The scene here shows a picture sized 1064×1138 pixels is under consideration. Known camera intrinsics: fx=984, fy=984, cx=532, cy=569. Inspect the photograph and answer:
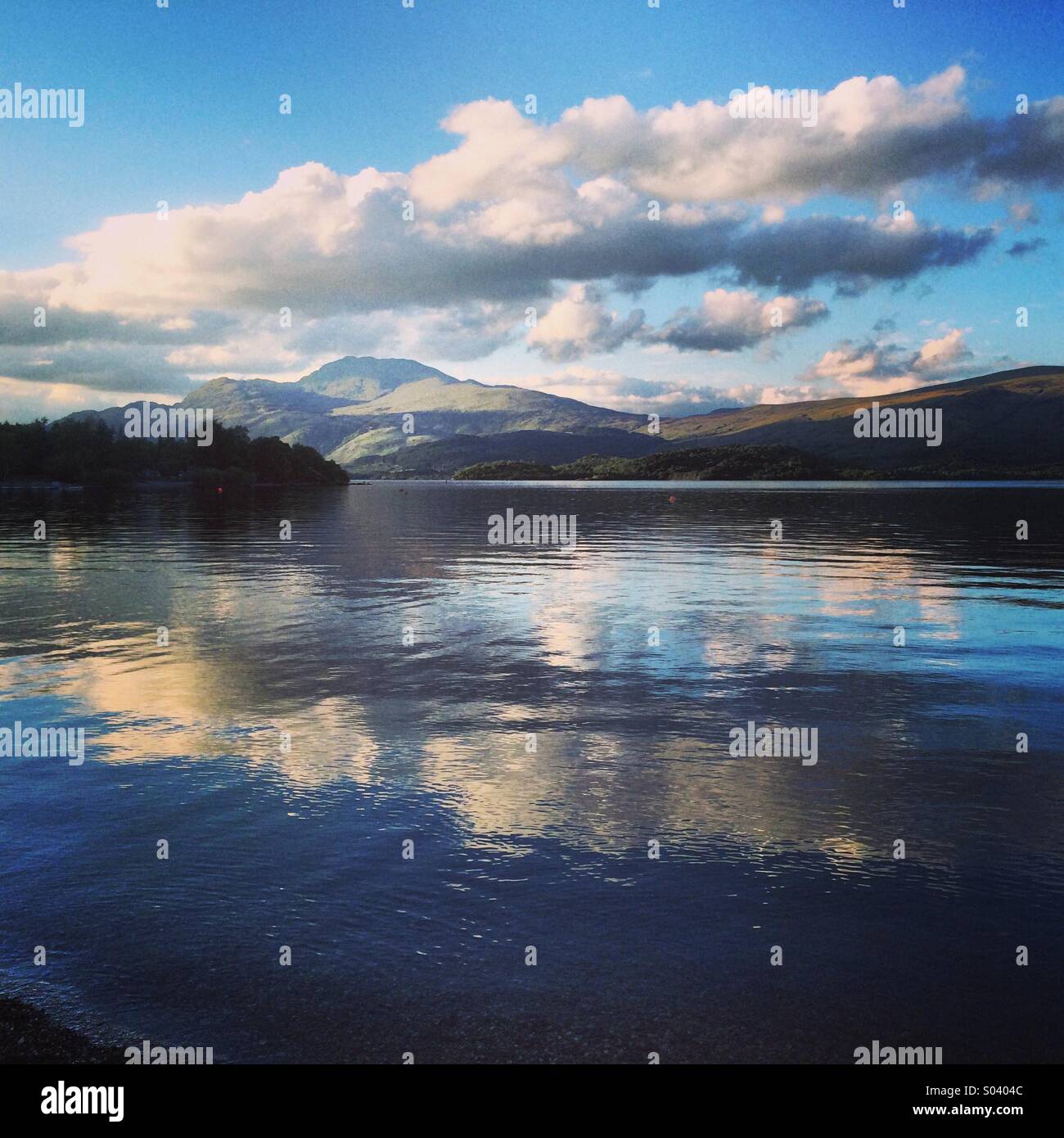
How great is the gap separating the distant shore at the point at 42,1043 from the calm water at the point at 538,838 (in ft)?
0.50

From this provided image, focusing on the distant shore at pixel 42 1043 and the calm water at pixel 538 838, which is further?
the calm water at pixel 538 838

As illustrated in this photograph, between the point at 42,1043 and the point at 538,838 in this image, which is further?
the point at 538,838

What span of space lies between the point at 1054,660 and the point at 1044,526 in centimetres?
5914

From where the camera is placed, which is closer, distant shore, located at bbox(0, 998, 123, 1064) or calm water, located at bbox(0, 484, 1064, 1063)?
distant shore, located at bbox(0, 998, 123, 1064)

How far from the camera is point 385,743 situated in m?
13.7

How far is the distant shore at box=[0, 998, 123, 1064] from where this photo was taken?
6172mm

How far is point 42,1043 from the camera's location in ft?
20.6

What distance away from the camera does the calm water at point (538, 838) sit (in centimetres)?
672

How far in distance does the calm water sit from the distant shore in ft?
0.50

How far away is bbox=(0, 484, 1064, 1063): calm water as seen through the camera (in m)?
6.72

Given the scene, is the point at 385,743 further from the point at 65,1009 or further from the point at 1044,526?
the point at 1044,526

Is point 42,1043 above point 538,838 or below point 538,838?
below

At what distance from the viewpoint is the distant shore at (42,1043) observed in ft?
20.2

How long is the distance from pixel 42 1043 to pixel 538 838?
486cm
